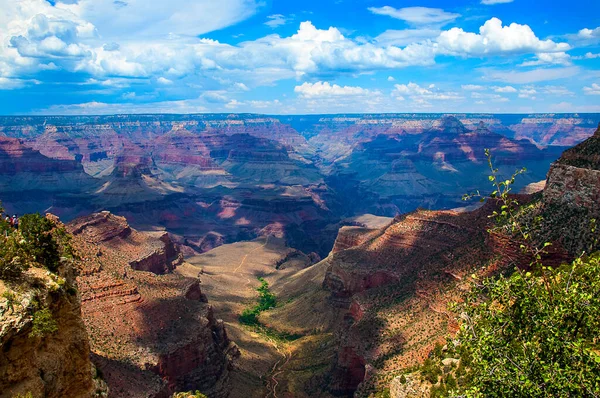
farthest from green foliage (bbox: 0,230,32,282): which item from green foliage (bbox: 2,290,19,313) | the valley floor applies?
the valley floor

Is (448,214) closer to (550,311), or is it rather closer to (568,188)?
(568,188)

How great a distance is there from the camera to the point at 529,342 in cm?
1883

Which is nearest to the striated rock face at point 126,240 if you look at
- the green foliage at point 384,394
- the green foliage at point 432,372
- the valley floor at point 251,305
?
the valley floor at point 251,305

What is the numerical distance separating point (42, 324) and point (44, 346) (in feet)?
6.40

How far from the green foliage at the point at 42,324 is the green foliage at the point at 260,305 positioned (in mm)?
71615

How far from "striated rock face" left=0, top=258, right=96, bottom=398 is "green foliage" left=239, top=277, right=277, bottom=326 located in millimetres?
68402

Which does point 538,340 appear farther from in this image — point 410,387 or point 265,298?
point 265,298

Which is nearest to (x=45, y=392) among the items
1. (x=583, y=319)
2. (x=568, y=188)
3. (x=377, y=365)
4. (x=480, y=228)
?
(x=583, y=319)

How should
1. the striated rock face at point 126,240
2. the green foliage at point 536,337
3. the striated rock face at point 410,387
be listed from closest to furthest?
the green foliage at point 536,337
the striated rock face at point 410,387
the striated rock face at point 126,240

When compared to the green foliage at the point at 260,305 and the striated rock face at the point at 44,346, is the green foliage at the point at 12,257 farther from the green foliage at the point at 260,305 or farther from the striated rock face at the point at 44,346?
the green foliage at the point at 260,305

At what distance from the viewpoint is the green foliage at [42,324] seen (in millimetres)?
19719

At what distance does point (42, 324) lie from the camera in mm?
20172

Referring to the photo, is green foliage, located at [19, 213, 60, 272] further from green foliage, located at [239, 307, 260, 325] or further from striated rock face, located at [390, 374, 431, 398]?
green foliage, located at [239, 307, 260, 325]

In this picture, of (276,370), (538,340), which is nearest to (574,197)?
(538,340)
